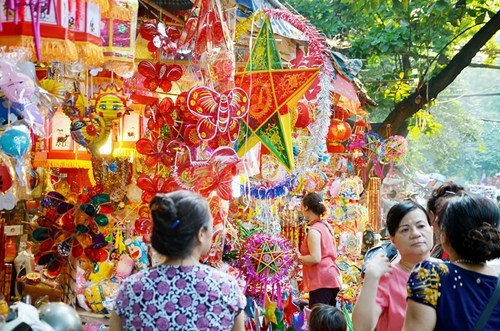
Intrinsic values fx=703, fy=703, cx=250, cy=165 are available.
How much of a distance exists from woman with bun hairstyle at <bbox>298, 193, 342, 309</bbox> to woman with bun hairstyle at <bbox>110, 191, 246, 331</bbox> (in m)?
3.47

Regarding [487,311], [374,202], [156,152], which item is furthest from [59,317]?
[374,202]

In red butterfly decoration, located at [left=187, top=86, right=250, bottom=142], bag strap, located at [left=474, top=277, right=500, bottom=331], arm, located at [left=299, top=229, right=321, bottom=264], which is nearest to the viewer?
bag strap, located at [left=474, top=277, right=500, bottom=331]

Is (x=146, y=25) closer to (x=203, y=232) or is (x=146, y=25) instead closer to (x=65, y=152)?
(x=65, y=152)

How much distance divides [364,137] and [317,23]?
403 centimetres

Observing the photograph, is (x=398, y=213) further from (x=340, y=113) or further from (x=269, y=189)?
(x=340, y=113)

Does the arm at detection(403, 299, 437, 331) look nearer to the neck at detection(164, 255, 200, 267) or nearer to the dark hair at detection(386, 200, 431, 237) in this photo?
the dark hair at detection(386, 200, 431, 237)

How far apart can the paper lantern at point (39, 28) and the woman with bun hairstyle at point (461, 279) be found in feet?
5.95

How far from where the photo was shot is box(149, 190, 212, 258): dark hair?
2352mm

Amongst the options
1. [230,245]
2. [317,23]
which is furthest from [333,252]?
[317,23]

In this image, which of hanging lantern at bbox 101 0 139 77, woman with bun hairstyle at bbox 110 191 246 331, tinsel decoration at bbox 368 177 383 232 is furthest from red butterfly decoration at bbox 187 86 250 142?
tinsel decoration at bbox 368 177 383 232

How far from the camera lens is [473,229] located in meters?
2.50

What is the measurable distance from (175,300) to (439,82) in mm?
9663

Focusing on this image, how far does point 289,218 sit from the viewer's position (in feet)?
25.8

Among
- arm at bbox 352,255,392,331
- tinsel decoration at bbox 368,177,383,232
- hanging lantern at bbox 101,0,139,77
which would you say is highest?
hanging lantern at bbox 101,0,139,77
